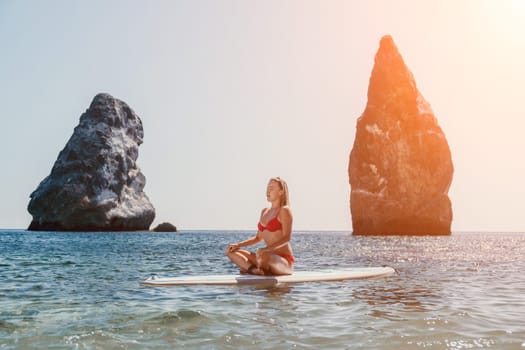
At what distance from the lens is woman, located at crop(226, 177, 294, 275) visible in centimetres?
1195

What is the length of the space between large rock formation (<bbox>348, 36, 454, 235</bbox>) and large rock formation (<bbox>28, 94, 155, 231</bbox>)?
46.1m

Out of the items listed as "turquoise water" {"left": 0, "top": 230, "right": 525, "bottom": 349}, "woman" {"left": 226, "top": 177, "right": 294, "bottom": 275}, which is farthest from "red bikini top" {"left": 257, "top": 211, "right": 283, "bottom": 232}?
"turquoise water" {"left": 0, "top": 230, "right": 525, "bottom": 349}

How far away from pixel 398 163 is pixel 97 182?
57887 millimetres

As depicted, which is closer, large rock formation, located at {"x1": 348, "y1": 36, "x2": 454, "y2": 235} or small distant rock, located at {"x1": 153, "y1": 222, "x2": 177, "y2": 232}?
large rock formation, located at {"x1": 348, "y1": 36, "x2": 454, "y2": 235}

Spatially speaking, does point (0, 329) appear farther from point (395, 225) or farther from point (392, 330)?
point (395, 225)

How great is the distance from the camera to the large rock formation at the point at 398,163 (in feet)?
300

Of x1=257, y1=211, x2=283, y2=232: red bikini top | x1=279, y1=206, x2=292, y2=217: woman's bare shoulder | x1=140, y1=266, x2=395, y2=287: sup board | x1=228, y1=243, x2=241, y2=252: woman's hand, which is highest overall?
x1=279, y1=206, x2=292, y2=217: woman's bare shoulder

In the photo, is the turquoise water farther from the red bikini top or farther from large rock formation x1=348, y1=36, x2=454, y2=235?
large rock formation x1=348, y1=36, x2=454, y2=235

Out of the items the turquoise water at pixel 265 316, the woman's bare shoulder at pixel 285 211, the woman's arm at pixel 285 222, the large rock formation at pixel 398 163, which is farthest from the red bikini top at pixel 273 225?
the large rock formation at pixel 398 163

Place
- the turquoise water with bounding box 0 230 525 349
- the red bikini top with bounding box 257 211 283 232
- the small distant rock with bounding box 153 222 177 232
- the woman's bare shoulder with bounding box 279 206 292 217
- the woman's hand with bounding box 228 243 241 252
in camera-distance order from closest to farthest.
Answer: the turquoise water with bounding box 0 230 525 349 < the woman's bare shoulder with bounding box 279 206 292 217 < the red bikini top with bounding box 257 211 283 232 < the woman's hand with bounding box 228 243 241 252 < the small distant rock with bounding box 153 222 177 232

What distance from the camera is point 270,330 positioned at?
745 centimetres

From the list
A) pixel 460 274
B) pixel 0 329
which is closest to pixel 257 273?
pixel 0 329

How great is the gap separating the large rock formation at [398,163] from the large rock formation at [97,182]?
46.1 m

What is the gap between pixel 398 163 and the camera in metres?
93.9
